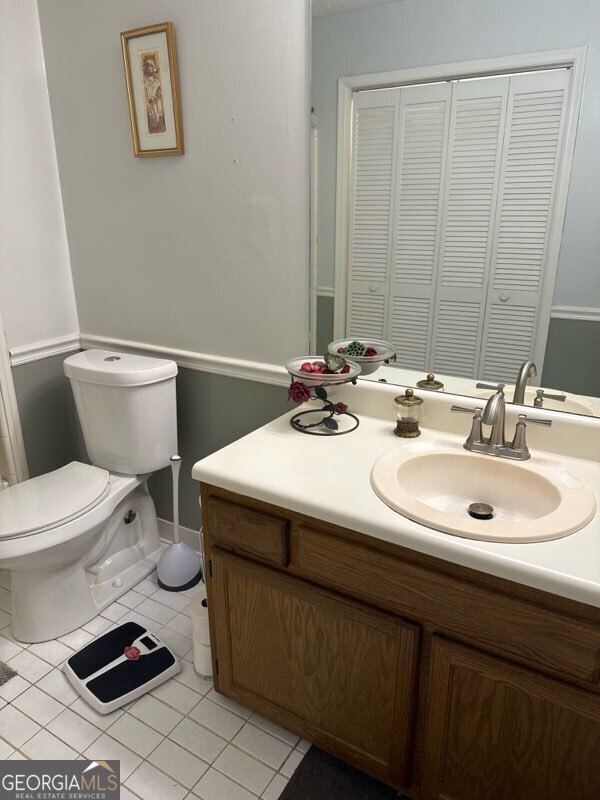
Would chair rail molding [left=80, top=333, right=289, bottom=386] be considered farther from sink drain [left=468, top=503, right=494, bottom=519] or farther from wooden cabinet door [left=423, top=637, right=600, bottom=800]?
wooden cabinet door [left=423, top=637, right=600, bottom=800]

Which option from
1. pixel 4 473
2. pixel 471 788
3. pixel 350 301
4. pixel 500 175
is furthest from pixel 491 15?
pixel 4 473

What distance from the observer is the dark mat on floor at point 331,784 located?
131 cm

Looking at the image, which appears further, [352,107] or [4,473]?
[4,473]

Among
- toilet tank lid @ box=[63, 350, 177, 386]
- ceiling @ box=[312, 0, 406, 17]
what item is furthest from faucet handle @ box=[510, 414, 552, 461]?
toilet tank lid @ box=[63, 350, 177, 386]

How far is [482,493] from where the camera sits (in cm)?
128

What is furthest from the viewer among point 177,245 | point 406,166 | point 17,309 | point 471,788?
point 17,309

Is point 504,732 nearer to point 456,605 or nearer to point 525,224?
point 456,605

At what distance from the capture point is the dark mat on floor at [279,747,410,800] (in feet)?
4.31

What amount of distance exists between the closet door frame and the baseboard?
111 centimetres

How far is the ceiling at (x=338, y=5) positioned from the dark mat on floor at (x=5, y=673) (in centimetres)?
206

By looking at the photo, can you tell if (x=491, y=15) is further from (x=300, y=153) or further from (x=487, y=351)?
(x=487, y=351)

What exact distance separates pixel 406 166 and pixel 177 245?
84 cm

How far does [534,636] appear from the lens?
0.94m

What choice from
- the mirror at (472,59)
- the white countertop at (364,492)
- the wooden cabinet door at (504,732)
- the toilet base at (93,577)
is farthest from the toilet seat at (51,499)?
the wooden cabinet door at (504,732)
